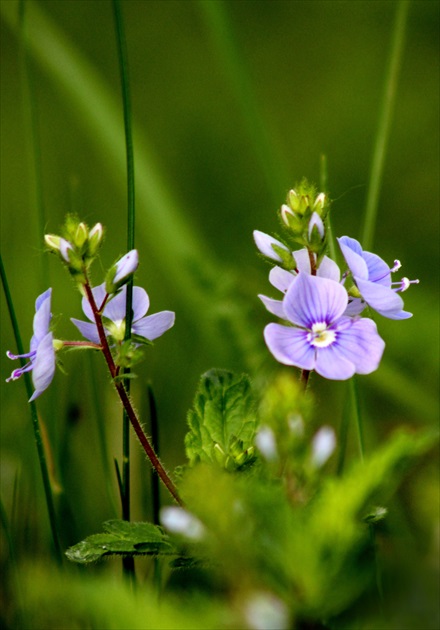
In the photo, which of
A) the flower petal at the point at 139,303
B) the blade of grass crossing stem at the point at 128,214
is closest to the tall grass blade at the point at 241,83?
the blade of grass crossing stem at the point at 128,214

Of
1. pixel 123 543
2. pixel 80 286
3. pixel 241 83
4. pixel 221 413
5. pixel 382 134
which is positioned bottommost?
pixel 123 543

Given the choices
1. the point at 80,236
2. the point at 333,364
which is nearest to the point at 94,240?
Result: the point at 80,236

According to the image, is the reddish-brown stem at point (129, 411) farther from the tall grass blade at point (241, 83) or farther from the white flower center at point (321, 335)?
the tall grass blade at point (241, 83)

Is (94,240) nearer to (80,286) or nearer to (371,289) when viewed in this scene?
(80,286)

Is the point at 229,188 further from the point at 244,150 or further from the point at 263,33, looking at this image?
the point at 263,33

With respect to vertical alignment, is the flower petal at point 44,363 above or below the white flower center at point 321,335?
below

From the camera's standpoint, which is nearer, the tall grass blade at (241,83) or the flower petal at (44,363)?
the flower petal at (44,363)

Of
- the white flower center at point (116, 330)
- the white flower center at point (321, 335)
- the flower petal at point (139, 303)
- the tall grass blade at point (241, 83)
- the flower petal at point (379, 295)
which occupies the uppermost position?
the tall grass blade at point (241, 83)
